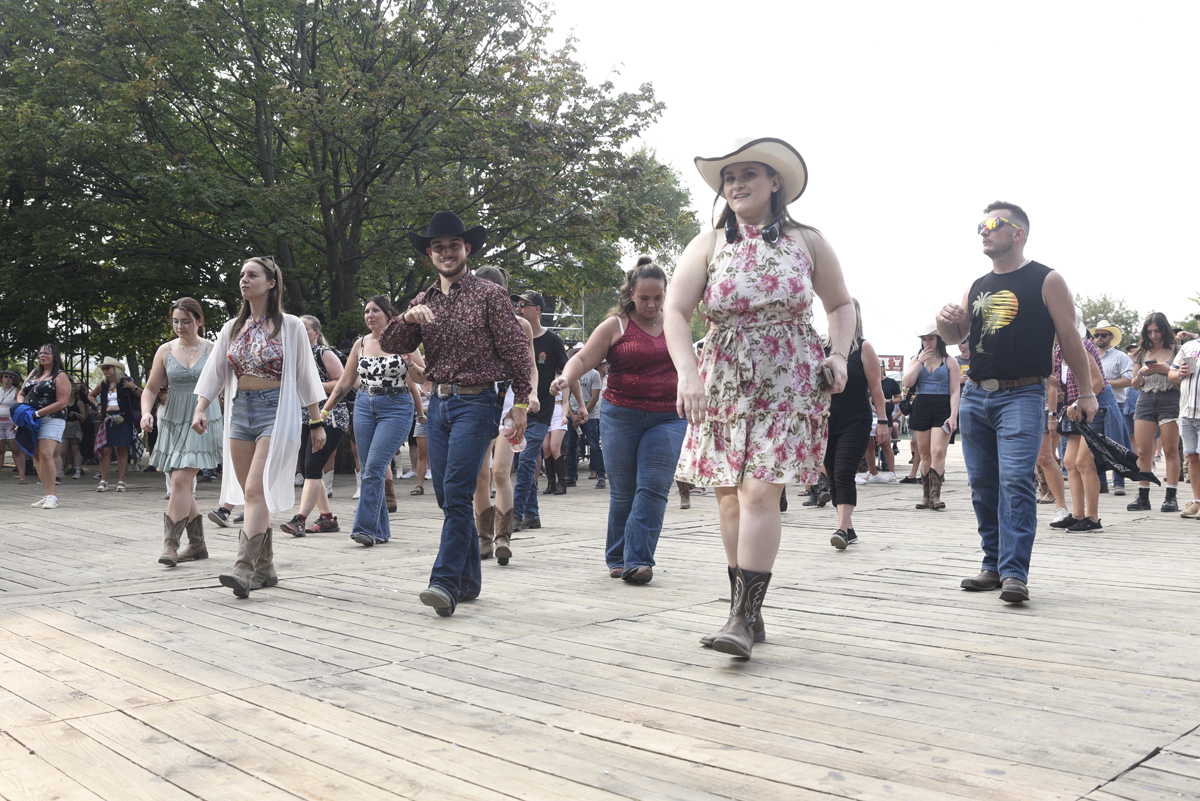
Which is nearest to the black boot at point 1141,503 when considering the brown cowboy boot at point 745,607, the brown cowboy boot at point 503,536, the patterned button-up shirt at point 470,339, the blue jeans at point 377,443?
the brown cowboy boot at point 503,536

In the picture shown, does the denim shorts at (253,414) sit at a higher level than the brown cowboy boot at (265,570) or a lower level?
higher

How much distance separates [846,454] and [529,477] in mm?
2935

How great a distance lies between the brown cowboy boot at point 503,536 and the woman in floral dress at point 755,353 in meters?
2.85

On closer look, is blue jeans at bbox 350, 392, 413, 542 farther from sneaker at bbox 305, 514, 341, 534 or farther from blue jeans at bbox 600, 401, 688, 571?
blue jeans at bbox 600, 401, 688, 571

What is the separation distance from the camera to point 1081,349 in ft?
17.0

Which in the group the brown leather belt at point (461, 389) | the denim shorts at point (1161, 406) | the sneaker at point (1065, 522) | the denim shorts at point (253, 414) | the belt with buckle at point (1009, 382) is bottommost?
the sneaker at point (1065, 522)

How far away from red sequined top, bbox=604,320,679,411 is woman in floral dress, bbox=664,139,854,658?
6.27 feet

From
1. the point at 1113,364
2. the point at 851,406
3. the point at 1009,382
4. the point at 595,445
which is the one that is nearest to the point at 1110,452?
the point at 851,406

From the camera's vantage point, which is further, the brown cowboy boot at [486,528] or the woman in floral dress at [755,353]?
the brown cowboy boot at [486,528]

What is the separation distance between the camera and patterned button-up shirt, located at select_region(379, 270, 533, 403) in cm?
514

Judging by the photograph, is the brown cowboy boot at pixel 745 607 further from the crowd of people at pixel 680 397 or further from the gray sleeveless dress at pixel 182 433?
the gray sleeveless dress at pixel 182 433

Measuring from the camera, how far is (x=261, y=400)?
6047 mm

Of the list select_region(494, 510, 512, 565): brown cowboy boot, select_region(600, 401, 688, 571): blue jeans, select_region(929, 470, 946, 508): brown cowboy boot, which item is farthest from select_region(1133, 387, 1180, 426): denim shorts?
select_region(494, 510, 512, 565): brown cowboy boot

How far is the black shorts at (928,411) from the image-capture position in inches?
475
